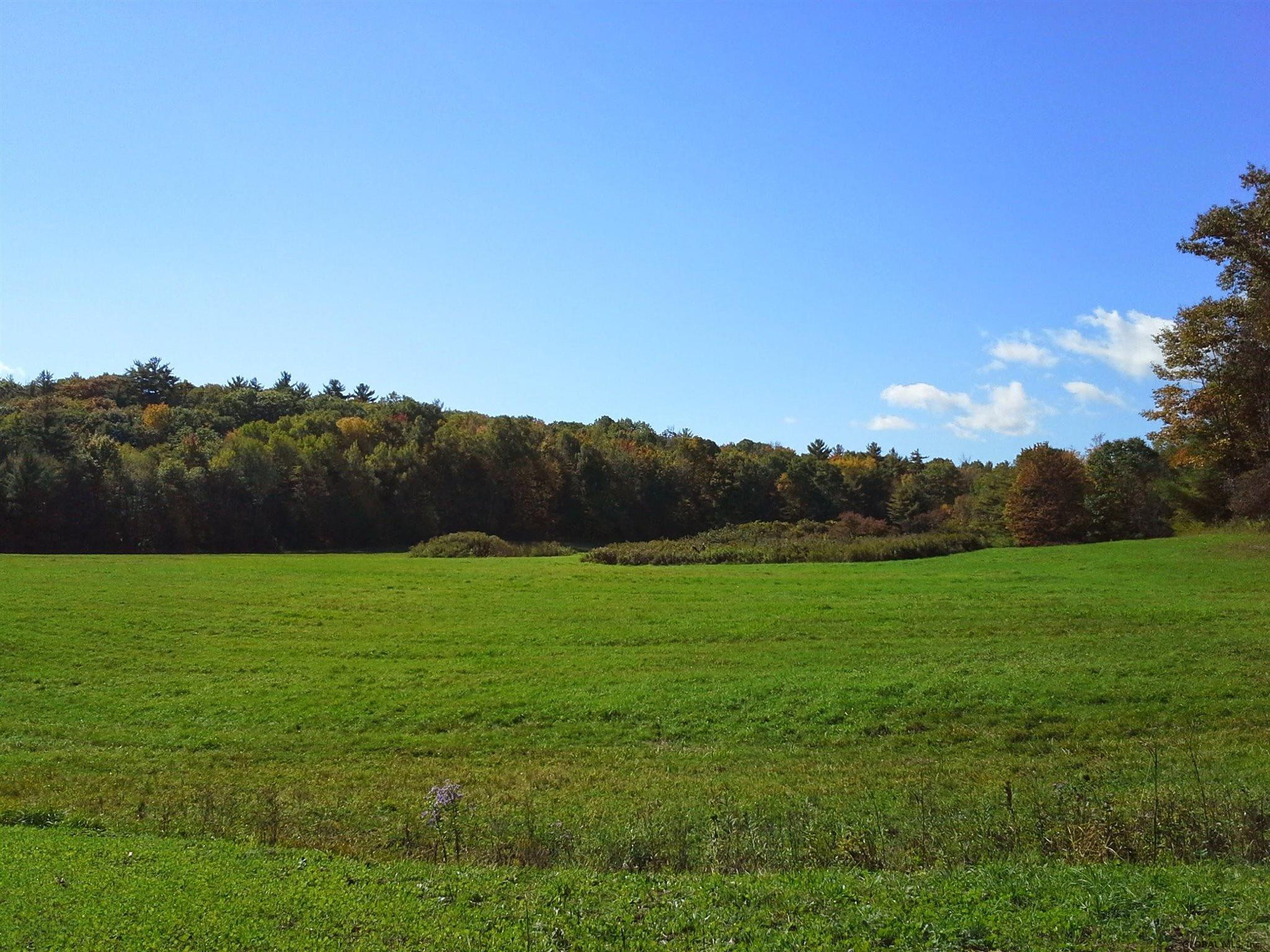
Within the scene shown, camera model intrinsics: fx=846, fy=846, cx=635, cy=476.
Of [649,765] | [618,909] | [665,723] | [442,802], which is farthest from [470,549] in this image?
[618,909]

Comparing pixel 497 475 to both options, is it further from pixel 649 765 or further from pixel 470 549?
pixel 649 765

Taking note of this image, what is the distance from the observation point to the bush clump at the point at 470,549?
2554 inches

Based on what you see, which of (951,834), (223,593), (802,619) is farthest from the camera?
(223,593)

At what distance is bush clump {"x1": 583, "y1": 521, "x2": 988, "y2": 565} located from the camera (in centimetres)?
5497

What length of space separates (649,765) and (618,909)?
787 cm

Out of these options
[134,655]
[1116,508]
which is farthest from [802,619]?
[1116,508]

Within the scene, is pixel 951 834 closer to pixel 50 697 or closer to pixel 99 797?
pixel 99 797

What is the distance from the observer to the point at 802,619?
2844 cm

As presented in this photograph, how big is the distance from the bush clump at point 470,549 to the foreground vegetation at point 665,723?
30.1 meters

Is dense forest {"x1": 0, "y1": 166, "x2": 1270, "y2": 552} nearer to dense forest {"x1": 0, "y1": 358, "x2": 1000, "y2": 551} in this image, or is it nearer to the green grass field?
dense forest {"x1": 0, "y1": 358, "x2": 1000, "y2": 551}

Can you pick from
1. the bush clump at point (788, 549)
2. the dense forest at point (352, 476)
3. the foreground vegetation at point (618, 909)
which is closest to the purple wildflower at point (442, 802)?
the foreground vegetation at point (618, 909)

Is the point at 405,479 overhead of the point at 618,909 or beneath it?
overhead

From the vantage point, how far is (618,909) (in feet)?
23.8

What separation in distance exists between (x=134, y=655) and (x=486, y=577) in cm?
2095
